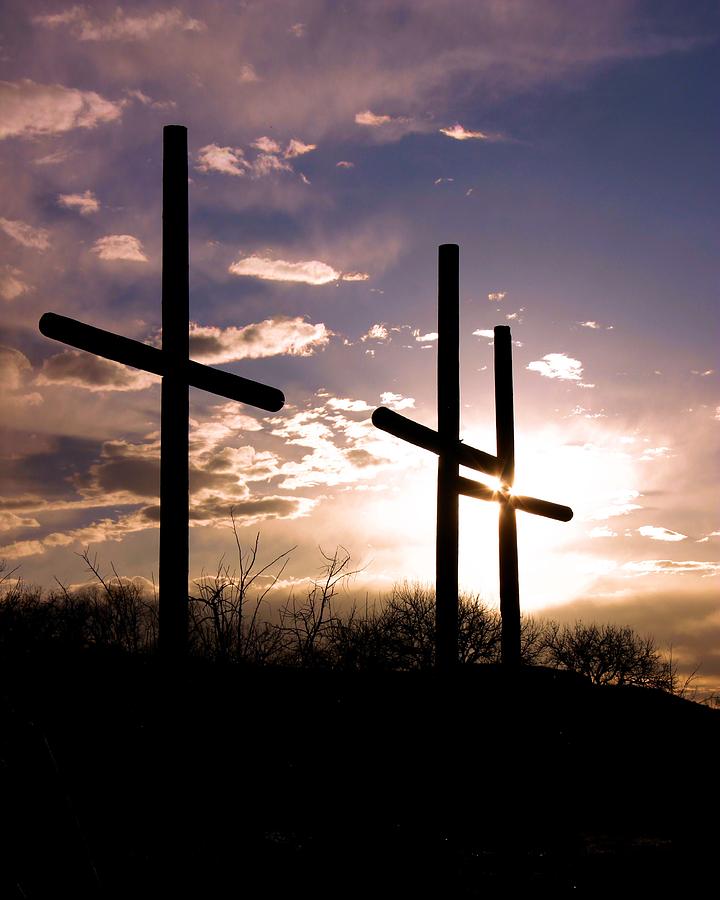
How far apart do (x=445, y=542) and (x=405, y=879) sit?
3.14m

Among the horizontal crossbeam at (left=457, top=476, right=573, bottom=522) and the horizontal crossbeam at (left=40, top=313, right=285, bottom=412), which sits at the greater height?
the horizontal crossbeam at (left=40, top=313, right=285, bottom=412)

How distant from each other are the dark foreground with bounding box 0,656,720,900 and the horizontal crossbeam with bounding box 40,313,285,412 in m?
2.23

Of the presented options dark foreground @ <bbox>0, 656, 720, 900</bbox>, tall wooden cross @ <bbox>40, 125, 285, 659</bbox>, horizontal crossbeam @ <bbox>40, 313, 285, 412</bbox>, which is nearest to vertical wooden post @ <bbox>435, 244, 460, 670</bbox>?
dark foreground @ <bbox>0, 656, 720, 900</bbox>

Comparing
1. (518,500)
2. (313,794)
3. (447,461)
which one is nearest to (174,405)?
(447,461)

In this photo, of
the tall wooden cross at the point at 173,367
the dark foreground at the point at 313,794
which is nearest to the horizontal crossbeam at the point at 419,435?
the tall wooden cross at the point at 173,367

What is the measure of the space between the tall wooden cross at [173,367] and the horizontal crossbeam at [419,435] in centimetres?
181

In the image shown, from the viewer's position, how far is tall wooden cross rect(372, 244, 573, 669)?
8922mm

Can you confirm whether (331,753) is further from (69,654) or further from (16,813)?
→ (16,813)

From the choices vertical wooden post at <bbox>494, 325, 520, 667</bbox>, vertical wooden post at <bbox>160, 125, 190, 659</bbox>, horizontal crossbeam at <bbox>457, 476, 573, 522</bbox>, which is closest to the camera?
vertical wooden post at <bbox>160, 125, 190, 659</bbox>

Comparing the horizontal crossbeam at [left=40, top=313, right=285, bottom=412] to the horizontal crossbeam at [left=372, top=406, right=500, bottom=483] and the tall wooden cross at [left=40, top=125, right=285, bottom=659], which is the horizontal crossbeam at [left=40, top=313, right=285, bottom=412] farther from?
the horizontal crossbeam at [left=372, top=406, right=500, bottom=483]

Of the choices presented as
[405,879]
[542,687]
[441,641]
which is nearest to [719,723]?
[542,687]

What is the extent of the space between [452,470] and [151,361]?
140 inches

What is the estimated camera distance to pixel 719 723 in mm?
18656

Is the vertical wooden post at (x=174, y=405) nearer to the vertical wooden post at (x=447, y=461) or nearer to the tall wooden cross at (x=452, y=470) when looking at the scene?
the tall wooden cross at (x=452, y=470)
